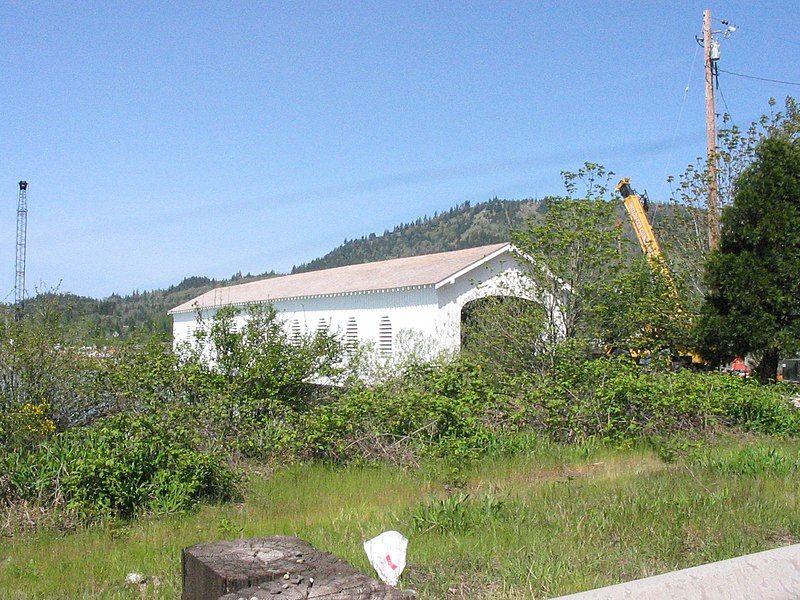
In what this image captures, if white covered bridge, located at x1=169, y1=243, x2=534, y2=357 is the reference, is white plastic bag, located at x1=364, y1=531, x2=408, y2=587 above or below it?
below

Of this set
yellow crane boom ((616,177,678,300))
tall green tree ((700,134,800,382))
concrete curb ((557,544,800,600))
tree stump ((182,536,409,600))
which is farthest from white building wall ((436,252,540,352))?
tree stump ((182,536,409,600))

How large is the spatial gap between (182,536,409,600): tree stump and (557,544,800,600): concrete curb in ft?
4.61

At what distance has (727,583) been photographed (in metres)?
4.95

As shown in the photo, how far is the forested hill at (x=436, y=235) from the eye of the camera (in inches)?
5896

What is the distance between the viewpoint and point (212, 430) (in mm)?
11359

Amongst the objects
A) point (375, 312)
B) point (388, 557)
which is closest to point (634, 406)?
point (388, 557)

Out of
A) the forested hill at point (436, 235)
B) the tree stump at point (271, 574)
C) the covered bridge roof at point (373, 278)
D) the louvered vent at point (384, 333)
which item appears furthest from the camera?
the forested hill at point (436, 235)

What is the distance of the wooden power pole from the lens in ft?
69.3

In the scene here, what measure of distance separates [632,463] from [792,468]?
196 cm

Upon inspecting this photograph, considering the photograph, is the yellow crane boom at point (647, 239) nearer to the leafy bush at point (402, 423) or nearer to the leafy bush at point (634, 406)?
the leafy bush at point (634, 406)

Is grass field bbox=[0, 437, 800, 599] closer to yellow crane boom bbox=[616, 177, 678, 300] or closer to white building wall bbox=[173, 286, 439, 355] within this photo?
white building wall bbox=[173, 286, 439, 355]

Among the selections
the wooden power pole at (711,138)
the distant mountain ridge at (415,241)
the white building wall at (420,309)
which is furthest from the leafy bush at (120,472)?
the distant mountain ridge at (415,241)

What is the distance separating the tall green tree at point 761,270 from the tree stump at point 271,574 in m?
14.0

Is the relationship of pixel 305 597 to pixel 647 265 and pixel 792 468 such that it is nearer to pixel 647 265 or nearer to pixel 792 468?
pixel 792 468
